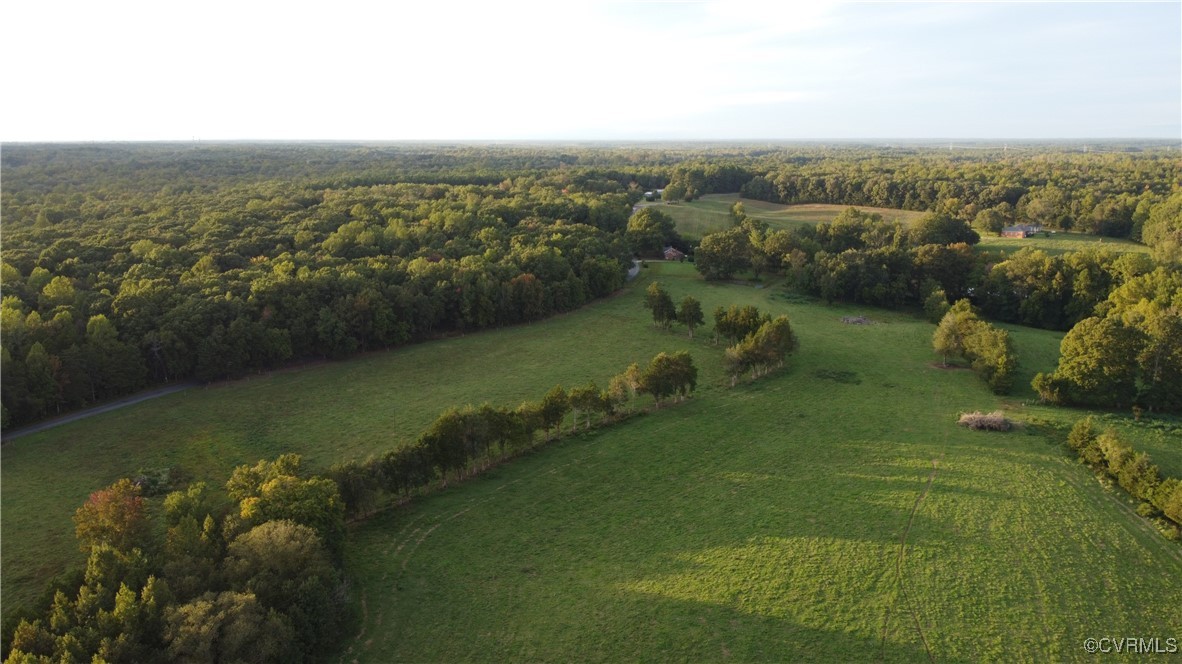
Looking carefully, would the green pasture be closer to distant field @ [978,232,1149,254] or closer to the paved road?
distant field @ [978,232,1149,254]

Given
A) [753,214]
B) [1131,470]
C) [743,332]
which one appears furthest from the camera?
[753,214]

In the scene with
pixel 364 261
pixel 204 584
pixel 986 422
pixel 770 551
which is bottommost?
pixel 770 551

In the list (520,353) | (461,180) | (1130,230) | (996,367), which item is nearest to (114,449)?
(520,353)

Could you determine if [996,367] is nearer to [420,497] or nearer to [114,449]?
[420,497]

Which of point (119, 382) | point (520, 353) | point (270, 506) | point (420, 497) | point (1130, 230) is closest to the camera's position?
point (270, 506)

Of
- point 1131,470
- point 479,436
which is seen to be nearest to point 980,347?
point 1131,470

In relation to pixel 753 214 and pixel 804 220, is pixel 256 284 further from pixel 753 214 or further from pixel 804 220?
pixel 753 214
